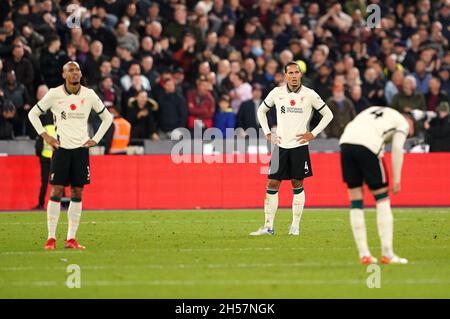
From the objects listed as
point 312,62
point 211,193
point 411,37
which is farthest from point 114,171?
point 411,37

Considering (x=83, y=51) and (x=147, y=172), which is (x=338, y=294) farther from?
(x=83, y=51)

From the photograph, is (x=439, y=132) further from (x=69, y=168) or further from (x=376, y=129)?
(x=376, y=129)

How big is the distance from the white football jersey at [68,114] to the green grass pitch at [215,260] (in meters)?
1.58

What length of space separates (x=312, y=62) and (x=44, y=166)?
27.3 feet

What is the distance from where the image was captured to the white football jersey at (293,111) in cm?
1784

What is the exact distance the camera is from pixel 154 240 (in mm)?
17000

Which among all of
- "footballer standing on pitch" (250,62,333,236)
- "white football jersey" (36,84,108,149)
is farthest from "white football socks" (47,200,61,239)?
"footballer standing on pitch" (250,62,333,236)

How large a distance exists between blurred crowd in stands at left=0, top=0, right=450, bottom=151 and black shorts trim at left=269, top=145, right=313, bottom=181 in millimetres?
6977

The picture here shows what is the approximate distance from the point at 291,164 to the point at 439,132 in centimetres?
911

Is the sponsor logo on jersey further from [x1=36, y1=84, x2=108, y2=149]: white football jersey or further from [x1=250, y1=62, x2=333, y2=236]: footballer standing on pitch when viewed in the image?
[x1=250, y1=62, x2=333, y2=236]: footballer standing on pitch

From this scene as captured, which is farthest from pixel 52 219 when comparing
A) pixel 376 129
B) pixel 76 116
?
pixel 376 129

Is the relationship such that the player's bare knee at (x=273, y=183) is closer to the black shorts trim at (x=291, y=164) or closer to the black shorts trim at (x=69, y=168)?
the black shorts trim at (x=291, y=164)

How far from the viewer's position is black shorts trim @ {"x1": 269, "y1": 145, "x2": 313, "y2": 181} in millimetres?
17812

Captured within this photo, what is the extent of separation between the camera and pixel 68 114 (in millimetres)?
15734
